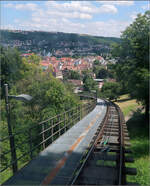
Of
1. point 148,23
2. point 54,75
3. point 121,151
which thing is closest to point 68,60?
point 54,75

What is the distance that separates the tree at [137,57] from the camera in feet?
55.3

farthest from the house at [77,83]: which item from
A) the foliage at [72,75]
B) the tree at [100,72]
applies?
the tree at [100,72]

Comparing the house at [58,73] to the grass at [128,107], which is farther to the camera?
A: the house at [58,73]

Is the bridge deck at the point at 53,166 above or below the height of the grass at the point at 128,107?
above

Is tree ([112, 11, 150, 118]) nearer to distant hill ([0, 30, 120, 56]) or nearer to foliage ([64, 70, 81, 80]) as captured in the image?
distant hill ([0, 30, 120, 56])

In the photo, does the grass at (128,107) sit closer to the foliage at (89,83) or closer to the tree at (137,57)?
the tree at (137,57)

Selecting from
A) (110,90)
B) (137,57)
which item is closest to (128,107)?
(137,57)

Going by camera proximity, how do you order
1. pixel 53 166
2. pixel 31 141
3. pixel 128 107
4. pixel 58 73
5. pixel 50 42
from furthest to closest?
pixel 58 73 → pixel 128 107 → pixel 50 42 → pixel 31 141 → pixel 53 166

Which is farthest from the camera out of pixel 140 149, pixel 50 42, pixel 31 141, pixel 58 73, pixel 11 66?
pixel 11 66

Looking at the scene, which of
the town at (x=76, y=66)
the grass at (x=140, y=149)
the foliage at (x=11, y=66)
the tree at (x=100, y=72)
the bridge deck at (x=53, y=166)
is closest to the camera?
the bridge deck at (x=53, y=166)

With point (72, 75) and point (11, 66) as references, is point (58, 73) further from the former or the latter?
point (11, 66)

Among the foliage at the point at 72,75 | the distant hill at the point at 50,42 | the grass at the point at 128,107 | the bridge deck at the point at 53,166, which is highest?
the distant hill at the point at 50,42

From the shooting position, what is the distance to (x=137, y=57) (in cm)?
1925

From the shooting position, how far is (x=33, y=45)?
25.9 m
